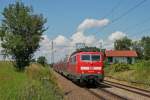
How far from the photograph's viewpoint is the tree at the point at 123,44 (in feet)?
554

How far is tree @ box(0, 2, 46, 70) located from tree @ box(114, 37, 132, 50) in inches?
4696

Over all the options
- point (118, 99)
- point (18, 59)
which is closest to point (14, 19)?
point (18, 59)

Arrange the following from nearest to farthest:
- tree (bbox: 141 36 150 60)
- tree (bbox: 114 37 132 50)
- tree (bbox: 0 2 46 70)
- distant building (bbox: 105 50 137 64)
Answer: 1. tree (bbox: 0 2 46 70)
2. distant building (bbox: 105 50 137 64)
3. tree (bbox: 141 36 150 60)
4. tree (bbox: 114 37 132 50)

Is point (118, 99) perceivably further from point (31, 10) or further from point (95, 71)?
point (31, 10)

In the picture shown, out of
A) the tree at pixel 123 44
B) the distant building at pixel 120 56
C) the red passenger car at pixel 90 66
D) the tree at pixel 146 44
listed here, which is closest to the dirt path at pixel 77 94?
the red passenger car at pixel 90 66

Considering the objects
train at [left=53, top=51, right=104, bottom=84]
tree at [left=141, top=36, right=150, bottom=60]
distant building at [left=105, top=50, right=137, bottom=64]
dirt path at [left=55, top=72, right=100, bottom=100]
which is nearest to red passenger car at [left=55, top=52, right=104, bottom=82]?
train at [left=53, top=51, right=104, bottom=84]

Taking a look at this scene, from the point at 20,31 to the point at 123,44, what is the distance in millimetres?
123843

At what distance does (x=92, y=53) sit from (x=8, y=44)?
758 inches

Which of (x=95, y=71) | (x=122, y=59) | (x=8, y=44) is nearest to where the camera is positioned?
(x=95, y=71)

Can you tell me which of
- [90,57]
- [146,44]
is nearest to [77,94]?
[90,57]

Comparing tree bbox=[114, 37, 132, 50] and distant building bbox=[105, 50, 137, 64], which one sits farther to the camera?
tree bbox=[114, 37, 132, 50]

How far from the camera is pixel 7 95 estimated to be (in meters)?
13.7

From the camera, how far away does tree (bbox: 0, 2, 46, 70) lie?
48938 mm

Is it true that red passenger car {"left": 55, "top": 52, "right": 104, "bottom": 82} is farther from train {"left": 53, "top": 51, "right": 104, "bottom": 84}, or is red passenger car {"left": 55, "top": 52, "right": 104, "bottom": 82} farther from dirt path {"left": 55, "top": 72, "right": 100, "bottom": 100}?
dirt path {"left": 55, "top": 72, "right": 100, "bottom": 100}
